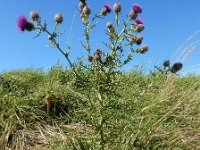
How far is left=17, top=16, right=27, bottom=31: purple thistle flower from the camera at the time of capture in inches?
117

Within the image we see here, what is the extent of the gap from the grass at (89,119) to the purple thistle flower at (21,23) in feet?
2.01

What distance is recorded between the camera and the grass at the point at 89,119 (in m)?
3.32

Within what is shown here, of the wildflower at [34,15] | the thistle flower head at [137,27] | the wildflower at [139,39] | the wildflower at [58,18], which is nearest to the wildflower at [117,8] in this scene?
the thistle flower head at [137,27]

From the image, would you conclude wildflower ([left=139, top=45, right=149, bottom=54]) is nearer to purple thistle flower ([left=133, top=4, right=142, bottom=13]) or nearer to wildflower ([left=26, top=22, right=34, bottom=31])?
purple thistle flower ([left=133, top=4, right=142, bottom=13])

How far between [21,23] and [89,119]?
948 mm

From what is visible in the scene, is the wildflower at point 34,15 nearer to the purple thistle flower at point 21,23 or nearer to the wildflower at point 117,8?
the purple thistle flower at point 21,23

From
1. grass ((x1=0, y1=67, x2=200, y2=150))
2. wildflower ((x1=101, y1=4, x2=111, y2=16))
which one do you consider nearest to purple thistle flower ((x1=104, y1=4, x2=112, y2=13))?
wildflower ((x1=101, y1=4, x2=111, y2=16))

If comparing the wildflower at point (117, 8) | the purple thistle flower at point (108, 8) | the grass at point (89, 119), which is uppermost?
the purple thistle flower at point (108, 8)

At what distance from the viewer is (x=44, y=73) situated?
588 centimetres

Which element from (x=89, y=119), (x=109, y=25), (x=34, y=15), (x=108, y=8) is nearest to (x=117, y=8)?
(x=108, y=8)

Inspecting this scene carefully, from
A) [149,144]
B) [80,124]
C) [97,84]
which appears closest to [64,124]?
[80,124]

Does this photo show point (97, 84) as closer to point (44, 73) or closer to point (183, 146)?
point (183, 146)

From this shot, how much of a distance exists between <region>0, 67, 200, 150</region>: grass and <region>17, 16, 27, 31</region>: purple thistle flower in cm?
61

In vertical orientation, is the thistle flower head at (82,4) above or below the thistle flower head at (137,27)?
above
